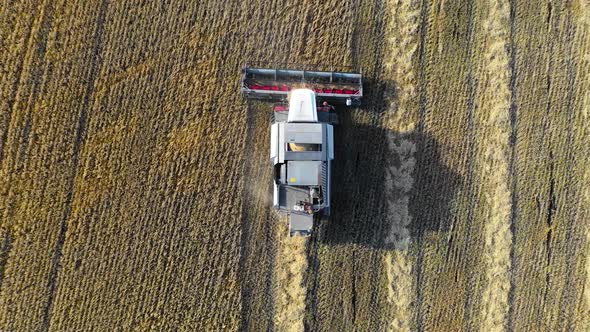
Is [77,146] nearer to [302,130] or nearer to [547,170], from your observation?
[302,130]

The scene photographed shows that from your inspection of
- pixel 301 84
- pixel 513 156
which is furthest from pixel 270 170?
pixel 513 156

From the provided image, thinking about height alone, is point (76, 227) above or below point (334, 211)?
below

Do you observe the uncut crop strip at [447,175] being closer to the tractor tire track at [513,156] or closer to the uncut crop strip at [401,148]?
the uncut crop strip at [401,148]

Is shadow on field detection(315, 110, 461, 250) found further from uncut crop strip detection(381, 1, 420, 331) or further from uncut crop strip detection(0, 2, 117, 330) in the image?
uncut crop strip detection(0, 2, 117, 330)

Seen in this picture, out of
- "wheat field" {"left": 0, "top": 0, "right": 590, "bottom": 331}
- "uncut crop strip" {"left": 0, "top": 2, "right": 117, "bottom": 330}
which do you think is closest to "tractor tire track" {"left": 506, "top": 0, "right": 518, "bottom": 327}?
"wheat field" {"left": 0, "top": 0, "right": 590, "bottom": 331}

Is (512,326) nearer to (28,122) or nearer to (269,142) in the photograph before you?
(269,142)

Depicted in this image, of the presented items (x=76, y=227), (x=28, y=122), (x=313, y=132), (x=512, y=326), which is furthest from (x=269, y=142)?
(x=512, y=326)
